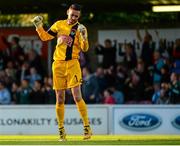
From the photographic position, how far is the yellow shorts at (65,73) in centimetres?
1338

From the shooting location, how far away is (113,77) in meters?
22.1

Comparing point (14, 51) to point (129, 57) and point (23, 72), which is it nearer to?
point (23, 72)

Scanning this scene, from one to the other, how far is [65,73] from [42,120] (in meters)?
5.29

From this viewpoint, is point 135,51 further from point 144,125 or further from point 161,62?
point 144,125

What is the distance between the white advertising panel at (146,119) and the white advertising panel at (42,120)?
0.35 meters

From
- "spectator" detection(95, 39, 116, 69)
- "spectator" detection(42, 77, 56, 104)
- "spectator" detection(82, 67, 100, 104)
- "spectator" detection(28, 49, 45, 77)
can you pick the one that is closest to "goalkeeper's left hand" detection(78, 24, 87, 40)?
"spectator" detection(82, 67, 100, 104)

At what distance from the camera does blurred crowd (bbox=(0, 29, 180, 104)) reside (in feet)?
68.9

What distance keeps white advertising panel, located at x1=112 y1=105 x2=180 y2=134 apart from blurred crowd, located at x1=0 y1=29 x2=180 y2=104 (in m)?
1.71

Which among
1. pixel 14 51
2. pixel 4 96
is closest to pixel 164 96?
pixel 4 96

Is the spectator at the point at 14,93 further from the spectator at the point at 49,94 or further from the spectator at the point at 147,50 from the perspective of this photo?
the spectator at the point at 147,50

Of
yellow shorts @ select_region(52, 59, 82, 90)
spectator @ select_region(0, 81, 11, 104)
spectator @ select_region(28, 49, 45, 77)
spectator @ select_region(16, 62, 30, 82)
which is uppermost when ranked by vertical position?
yellow shorts @ select_region(52, 59, 82, 90)

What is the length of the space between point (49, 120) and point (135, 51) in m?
6.48

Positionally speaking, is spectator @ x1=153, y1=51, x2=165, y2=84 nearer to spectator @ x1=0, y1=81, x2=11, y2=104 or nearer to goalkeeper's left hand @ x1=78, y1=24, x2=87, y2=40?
spectator @ x1=0, y1=81, x2=11, y2=104

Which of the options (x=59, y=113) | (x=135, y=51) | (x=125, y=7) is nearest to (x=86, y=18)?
(x=125, y=7)
